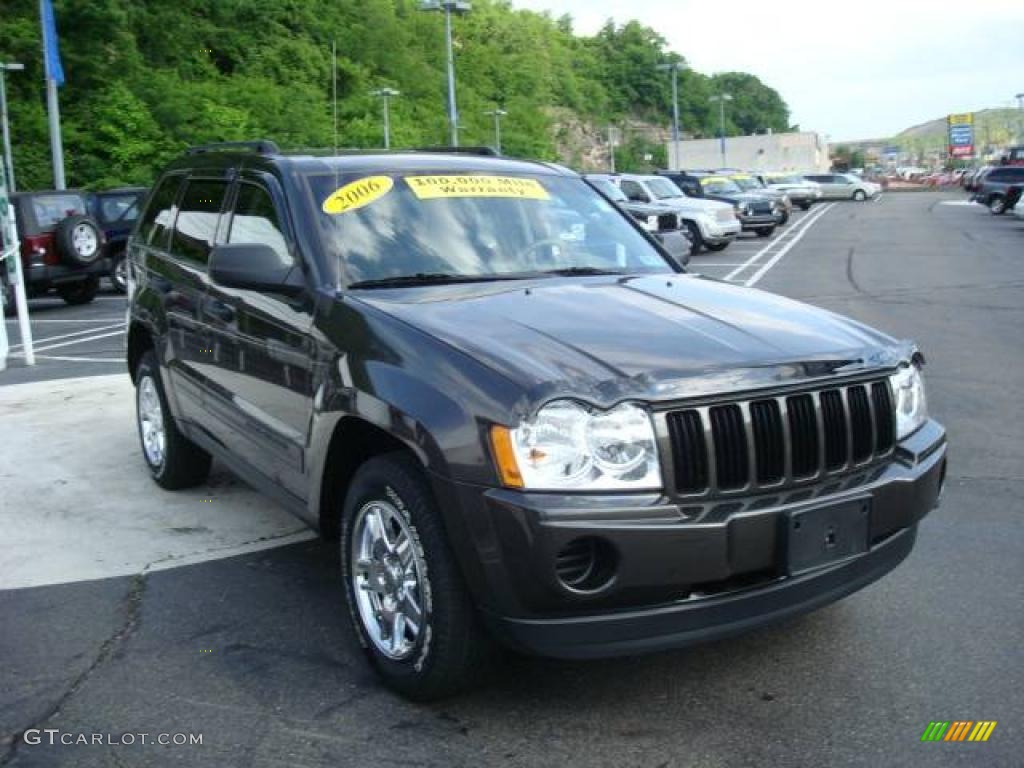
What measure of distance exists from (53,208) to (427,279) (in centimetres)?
1541

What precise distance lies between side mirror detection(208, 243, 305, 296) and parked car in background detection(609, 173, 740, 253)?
66.2 ft

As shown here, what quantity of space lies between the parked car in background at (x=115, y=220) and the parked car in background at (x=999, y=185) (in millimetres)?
29049

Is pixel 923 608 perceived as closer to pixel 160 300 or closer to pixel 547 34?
pixel 160 300

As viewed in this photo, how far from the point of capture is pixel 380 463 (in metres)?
3.46

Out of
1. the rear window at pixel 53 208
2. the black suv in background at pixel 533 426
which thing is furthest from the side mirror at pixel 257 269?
the rear window at pixel 53 208

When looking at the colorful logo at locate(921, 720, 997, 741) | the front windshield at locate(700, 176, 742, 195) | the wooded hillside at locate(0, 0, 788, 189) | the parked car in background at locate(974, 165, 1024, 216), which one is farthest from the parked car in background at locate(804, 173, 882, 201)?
the colorful logo at locate(921, 720, 997, 741)

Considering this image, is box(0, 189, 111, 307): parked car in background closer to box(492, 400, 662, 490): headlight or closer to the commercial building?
box(492, 400, 662, 490): headlight

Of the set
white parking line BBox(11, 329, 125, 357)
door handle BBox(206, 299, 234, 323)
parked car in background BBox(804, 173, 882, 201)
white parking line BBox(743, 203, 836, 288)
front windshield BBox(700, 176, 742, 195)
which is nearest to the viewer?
door handle BBox(206, 299, 234, 323)

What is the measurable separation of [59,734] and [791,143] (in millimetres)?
112399

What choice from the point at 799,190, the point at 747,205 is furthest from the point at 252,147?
Result: the point at 799,190

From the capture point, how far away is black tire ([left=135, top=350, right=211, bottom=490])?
586 centimetres

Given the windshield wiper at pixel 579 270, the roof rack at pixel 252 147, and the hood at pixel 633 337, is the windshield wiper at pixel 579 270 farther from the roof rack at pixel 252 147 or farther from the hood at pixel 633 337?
the roof rack at pixel 252 147

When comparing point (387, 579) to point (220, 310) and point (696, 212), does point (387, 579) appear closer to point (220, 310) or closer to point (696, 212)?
point (220, 310)

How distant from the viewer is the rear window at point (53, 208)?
17422mm
